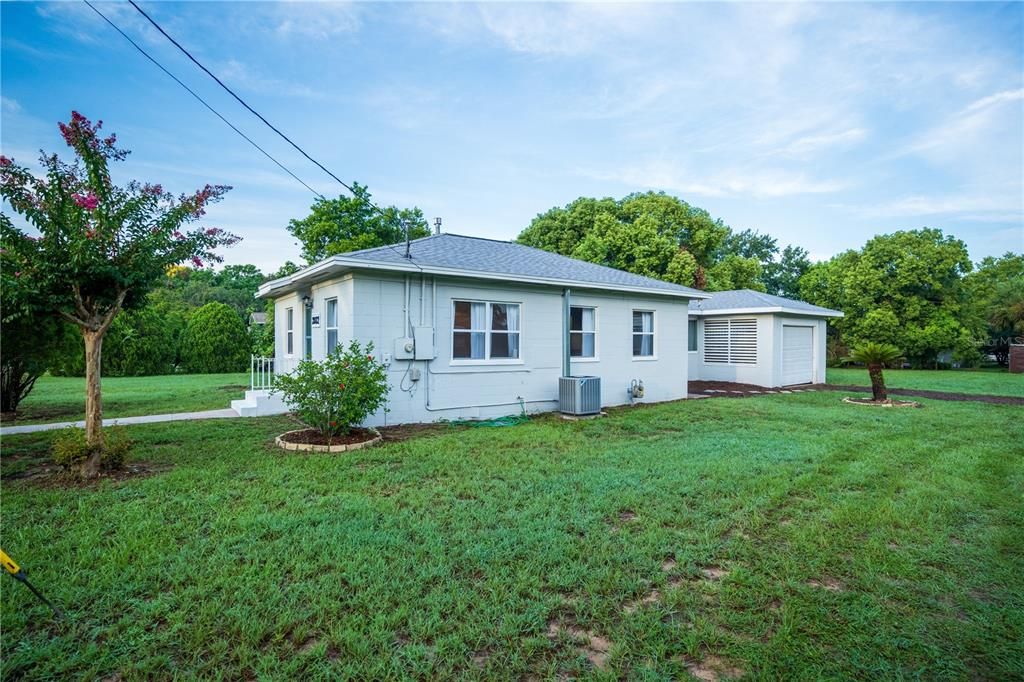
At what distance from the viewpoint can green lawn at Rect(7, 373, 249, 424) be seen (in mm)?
9711

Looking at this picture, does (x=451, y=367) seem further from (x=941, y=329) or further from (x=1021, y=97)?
(x=941, y=329)

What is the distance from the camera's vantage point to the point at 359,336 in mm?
8094

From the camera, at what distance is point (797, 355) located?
16.7 m

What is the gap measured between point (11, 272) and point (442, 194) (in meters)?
11.2

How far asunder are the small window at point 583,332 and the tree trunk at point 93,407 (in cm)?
806

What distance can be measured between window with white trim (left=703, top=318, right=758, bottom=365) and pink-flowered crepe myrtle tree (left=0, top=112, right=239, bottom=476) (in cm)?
1550

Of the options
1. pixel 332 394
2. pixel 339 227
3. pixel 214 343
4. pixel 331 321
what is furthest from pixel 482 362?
pixel 339 227

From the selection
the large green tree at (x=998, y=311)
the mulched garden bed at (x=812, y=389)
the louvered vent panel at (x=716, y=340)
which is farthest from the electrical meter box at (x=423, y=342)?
the large green tree at (x=998, y=311)

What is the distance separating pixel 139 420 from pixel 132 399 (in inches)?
155

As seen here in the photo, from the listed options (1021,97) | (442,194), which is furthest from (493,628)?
(1021,97)

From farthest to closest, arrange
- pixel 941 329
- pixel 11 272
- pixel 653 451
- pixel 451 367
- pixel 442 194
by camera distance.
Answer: pixel 941 329 < pixel 442 194 < pixel 451 367 < pixel 653 451 < pixel 11 272

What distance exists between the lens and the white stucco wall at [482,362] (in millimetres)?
8359

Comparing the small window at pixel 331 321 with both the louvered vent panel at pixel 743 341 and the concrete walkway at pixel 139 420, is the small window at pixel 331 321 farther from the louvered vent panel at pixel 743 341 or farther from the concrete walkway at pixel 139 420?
the louvered vent panel at pixel 743 341

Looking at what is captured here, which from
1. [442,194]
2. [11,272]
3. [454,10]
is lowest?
[11,272]
